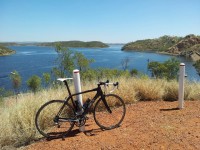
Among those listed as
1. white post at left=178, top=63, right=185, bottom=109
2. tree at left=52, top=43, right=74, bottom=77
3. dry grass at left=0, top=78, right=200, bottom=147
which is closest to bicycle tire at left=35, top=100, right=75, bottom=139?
dry grass at left=0, top=78, right=200, bottom=147

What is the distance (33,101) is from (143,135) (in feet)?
8.39

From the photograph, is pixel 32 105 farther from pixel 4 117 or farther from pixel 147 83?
pixel 147 83

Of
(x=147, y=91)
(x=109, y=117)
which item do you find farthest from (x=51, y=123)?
(x=147, y=91)

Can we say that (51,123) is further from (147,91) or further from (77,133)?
(147,91)

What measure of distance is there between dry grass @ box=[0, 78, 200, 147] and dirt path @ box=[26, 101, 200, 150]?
1.22ft

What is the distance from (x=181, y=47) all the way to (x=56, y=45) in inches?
6624

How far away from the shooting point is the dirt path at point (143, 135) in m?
4.43

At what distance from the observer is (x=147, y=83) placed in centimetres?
816

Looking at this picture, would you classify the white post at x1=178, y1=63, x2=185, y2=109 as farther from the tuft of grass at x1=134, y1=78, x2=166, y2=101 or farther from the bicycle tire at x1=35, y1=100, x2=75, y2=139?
the bicycle tire at x1=35, y1=100, x2=75, y2=139

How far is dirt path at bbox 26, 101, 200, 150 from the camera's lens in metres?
4.43

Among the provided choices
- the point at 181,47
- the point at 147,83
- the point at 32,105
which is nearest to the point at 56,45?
the point at 147,83

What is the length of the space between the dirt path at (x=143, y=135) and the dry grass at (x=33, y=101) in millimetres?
371

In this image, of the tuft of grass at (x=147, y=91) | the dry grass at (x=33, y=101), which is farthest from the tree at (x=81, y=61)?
the tuft of grass at (x=147, y=91)

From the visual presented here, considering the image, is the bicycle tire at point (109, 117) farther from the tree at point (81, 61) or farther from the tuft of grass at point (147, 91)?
the tree at point (81, 61)
